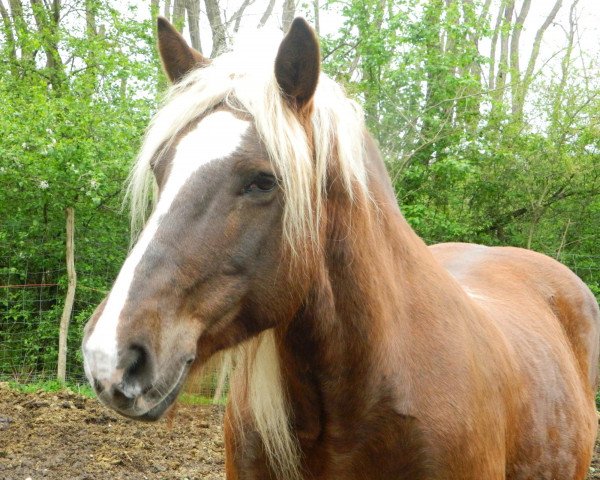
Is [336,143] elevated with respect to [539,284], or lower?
elevated

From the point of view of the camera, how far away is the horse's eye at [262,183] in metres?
1.91

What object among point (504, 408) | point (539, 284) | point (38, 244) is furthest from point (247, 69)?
point (38, 244)

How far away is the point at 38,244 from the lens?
29.7 ft

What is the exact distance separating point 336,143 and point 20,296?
7958mm

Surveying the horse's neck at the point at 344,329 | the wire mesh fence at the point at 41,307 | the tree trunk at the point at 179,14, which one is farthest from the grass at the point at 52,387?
the tree trunk at the point at 179,14

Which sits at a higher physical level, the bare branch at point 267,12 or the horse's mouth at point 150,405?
the bare branch at point 267,12

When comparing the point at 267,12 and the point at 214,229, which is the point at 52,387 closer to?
the point at 214,229

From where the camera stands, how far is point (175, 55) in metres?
2.41

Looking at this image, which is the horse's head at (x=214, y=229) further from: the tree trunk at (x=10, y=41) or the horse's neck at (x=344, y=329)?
the tree trunk at (x=10, y=41)

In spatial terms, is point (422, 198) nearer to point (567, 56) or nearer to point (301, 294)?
point (567, 56)

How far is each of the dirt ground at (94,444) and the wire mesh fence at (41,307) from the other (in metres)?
1.96

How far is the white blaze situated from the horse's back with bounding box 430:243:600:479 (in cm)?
141

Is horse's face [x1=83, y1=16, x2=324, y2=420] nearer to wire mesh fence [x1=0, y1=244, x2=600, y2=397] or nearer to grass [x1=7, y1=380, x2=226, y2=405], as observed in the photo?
grass [x1=7, y1=380, x2=226, y2=405]

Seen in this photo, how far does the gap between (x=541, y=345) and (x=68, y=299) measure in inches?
248
